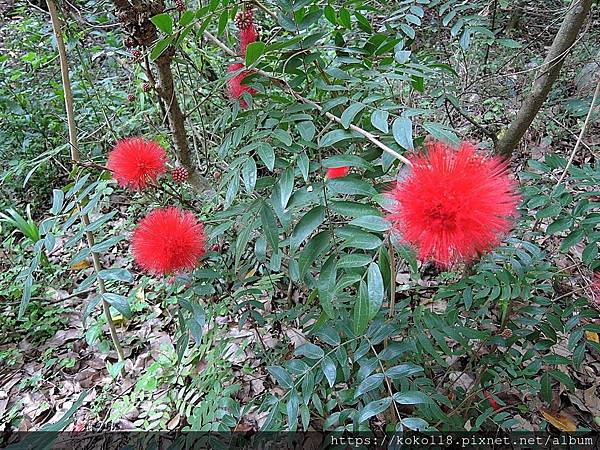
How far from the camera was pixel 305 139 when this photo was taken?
1.01 m

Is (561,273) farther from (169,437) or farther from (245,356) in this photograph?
(169,437)

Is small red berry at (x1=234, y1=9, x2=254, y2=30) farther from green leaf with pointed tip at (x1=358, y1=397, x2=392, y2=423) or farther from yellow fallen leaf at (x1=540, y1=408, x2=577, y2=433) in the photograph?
yellow fallen leaf at (x1=540, y1=408, x2=577, y2=433)

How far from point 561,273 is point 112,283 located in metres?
2.04

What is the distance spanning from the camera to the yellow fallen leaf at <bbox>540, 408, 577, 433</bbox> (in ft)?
5.28

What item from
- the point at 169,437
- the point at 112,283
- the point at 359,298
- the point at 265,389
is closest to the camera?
the point at 359,298

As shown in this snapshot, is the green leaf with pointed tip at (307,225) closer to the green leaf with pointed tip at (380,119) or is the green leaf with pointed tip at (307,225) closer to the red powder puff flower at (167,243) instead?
the green leaf with pointed tip at (380,119)

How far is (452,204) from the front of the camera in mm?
732

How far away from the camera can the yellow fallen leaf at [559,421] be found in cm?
161

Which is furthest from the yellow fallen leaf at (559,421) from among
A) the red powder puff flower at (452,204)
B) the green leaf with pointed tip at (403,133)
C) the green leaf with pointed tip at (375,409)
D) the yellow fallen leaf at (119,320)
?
the yellow fallen leaf at (119,320)

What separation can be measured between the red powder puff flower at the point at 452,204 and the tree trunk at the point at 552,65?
3.11 feet

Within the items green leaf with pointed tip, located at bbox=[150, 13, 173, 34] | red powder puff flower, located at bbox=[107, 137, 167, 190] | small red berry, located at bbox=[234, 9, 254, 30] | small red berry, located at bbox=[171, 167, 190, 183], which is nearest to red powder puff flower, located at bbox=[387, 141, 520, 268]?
green leaf with pointed tip, located at bbox=[150, 13, 173, 34]

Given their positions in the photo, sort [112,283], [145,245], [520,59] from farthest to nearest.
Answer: [520,59] < [112,283] < [145,245]

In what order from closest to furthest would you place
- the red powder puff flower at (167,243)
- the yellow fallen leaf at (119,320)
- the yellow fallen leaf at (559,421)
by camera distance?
1. the red powder puff flower at (167,243)
2. the yellow fallen leaf at (559,421)
3. the yellow fallen leaf at (119,320)

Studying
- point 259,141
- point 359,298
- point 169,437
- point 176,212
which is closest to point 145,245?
point 176,212
